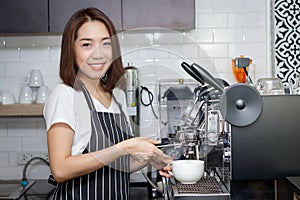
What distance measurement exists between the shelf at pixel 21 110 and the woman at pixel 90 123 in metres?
1.01

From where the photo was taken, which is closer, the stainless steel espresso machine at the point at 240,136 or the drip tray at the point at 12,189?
the stainless steel espresso machine at the point at 240,136

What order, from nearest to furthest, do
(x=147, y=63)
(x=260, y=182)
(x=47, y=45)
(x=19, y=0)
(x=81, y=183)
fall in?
(x=147, y=63) < (x=260, y=182) < (x=81, y=183) < (x=19, y=0) < (x=47, y=45)

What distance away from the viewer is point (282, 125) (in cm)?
135

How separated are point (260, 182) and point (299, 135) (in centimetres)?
19

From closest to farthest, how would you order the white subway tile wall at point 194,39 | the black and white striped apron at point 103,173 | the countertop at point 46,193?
the black and white striped apron at point 103,173, the countertop at point 46,193, the white subway tile wall at point 194,39

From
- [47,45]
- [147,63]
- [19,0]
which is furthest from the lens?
[47,45]

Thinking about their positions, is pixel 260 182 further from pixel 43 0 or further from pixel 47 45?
pixel 47 45

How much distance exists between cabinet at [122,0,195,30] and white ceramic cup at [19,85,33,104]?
69cm

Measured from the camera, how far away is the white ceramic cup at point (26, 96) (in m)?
2.62

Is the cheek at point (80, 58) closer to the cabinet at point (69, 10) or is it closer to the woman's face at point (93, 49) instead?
the woman's face at point (93, 49)

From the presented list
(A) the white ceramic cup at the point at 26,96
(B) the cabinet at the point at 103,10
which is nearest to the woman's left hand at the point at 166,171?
(B) the cabinet at the point at 103,10

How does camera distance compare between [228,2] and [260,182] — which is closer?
[260,182]

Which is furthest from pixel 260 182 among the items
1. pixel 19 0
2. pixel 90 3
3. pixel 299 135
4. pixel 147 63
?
pixel 19 0

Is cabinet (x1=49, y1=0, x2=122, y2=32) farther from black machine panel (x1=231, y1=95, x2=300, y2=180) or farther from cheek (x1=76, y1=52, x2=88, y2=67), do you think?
black machine panel (x1=231, y1=95, x2=300, y2=180)
